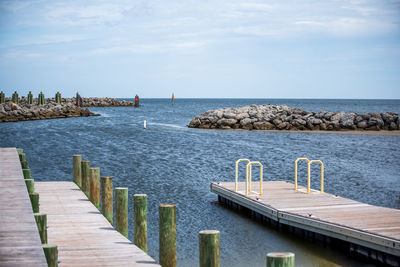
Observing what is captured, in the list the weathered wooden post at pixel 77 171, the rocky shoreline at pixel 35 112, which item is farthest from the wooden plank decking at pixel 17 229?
the rocky shoreline at pixel 35 112

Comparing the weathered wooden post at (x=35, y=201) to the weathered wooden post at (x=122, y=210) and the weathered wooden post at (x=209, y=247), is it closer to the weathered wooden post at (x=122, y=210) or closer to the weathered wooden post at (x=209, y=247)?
the weathered wooden post at (x=122, y=210)

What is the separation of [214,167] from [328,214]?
1307cm

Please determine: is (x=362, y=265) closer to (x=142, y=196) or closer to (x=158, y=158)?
(x=142, y=196)

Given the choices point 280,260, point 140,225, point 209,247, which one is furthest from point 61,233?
point 280,260

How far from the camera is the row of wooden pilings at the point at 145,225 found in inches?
248

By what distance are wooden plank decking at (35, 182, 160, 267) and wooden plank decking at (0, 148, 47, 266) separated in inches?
33.6

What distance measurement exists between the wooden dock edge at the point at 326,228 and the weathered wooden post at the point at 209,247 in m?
4.02

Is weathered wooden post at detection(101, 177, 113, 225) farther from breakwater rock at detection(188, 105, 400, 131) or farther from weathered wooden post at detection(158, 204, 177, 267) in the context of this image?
breakwater rock at detection(188, 105, 400, 131)

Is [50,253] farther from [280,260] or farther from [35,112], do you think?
[35,112]

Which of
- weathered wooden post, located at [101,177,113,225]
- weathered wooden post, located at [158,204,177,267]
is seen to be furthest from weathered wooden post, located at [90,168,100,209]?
weathered wooden post, located at [158,204,177,267]

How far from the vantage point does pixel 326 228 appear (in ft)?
34.9

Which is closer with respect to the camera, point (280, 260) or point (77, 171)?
point (280, 260)

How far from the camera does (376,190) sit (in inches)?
740

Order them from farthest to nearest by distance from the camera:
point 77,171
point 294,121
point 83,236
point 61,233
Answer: point 294,121 → point 77,171 → point 61,233 → point 83,236
